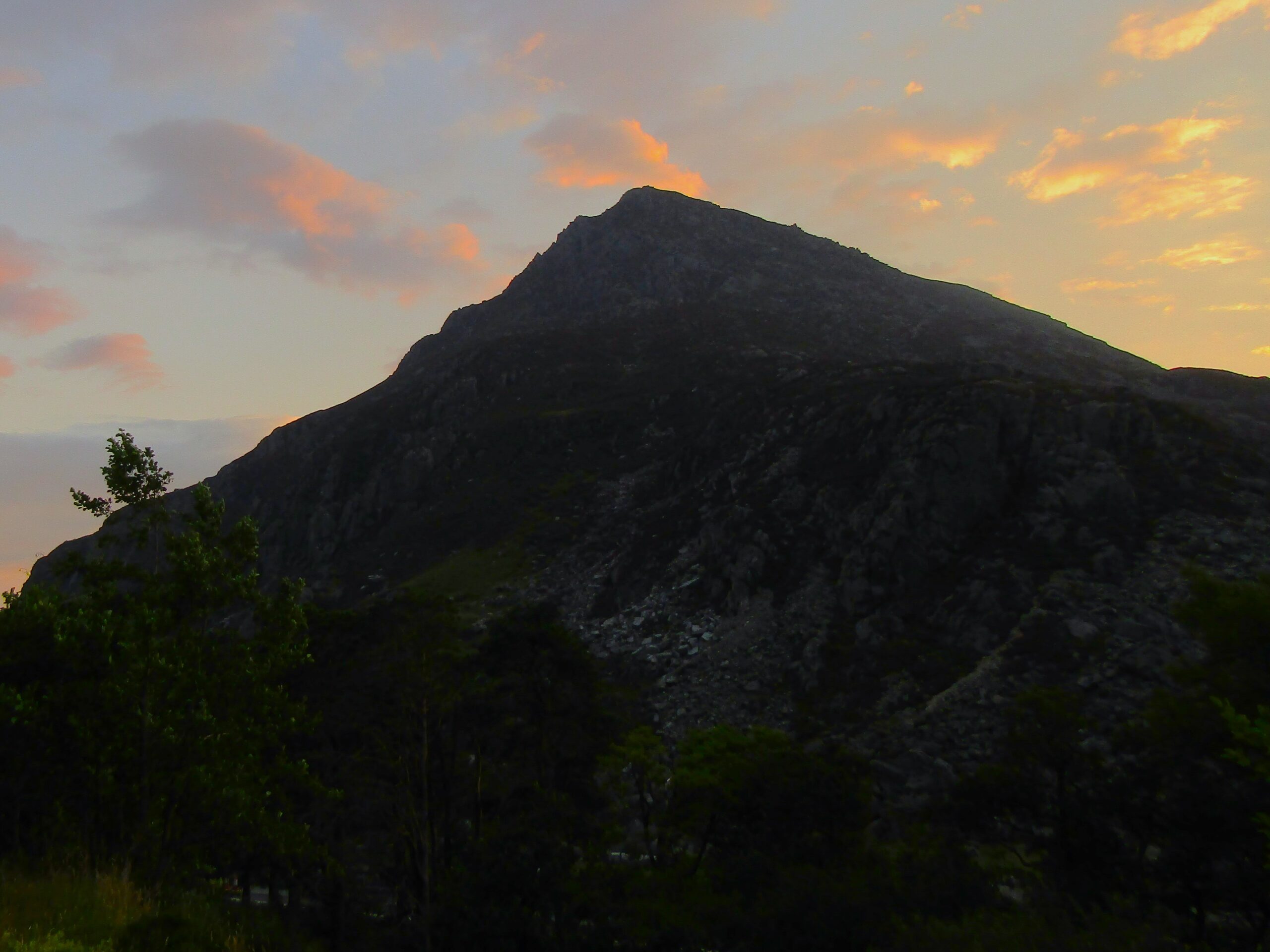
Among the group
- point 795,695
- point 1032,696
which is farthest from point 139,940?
point 795,695

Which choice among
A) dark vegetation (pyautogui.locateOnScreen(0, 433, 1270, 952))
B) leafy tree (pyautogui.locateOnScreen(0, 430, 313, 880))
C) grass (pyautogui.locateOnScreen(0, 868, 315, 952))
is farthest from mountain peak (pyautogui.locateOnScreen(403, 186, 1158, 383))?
grass (pyautogui.locateOnScreen(0, 868, 315, 952))

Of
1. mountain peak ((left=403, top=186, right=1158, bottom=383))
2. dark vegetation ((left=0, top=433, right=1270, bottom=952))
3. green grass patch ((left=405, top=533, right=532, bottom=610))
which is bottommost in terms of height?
dark vegetation ((left=0, top=433, right=1270, bottom=952))

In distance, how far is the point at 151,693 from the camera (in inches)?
696

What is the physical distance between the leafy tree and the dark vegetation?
0.08 metres

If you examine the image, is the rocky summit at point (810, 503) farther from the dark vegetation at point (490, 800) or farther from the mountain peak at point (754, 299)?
the dark vegetation at point (490, 800)

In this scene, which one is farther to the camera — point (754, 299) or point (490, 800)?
point (754, 299)

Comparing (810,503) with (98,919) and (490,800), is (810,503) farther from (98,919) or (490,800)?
(98,919)

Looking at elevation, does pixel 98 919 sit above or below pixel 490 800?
above

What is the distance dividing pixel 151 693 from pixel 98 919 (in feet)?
17.7

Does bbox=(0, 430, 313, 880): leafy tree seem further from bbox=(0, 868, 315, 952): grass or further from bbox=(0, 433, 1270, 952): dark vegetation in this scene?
bbox=(0, 868, 315, 952): grass

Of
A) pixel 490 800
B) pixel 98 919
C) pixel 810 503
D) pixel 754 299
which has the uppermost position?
pixel 754 299

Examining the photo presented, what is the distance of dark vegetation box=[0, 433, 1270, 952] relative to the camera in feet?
58.0

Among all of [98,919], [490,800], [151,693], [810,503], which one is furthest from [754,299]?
[98,919]

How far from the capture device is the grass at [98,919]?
39.2 ft
